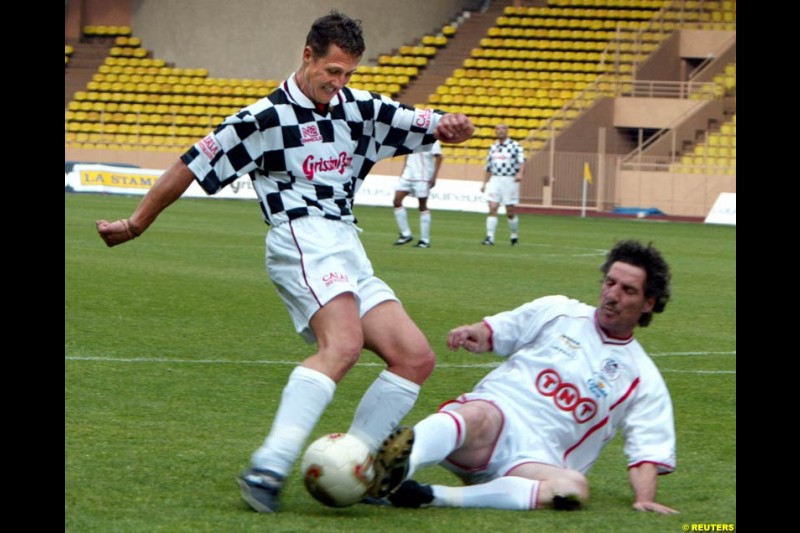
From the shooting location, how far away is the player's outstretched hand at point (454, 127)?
226 inches

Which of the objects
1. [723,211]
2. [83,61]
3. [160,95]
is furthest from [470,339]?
[83,61]

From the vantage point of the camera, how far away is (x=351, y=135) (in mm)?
5559

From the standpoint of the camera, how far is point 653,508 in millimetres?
5043

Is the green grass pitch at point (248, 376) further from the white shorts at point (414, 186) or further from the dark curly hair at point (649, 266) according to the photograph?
the white shorts at point (414, 186)

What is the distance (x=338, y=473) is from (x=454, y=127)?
1.67 meters

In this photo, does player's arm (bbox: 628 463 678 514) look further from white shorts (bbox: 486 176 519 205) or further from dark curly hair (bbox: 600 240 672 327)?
white shorts (bbox: 486 176 519 205)

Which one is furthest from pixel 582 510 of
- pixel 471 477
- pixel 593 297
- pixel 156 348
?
pixel 593 297

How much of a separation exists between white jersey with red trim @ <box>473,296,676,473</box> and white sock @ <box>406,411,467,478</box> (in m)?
0.31

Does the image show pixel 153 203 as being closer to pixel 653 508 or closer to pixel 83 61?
pixel 653 508

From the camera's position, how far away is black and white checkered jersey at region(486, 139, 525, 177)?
2378cm

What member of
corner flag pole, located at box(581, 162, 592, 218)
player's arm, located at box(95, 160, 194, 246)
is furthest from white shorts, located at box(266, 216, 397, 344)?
corner flag pole, located at box(581, 162, 592, 218)

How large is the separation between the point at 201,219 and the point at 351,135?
19182mm

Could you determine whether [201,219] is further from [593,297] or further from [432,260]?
[593,297]

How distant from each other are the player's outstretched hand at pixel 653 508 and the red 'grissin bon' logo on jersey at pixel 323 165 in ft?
5.60
